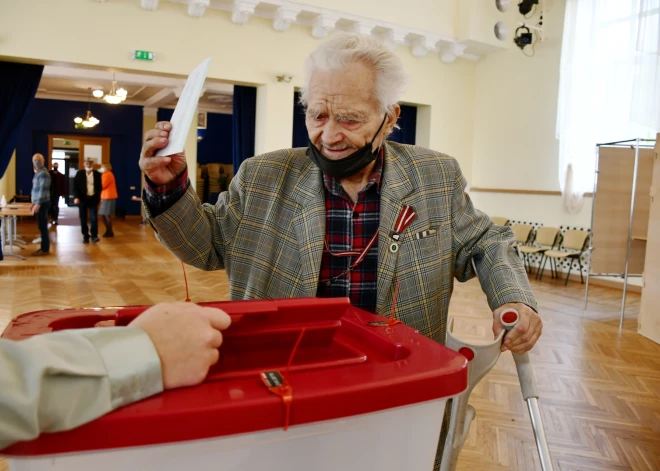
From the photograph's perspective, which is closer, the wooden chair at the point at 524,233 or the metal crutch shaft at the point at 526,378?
the metal crutch shaft at the point at 526,378

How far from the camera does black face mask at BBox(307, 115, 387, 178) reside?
1460 millimetres

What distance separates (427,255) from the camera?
1457mm

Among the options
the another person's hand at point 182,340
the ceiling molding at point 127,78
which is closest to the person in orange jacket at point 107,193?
the ceiling molding at point 127,78

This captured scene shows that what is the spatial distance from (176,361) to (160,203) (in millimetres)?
708

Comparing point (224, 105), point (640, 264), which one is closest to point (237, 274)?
point (640, 264)

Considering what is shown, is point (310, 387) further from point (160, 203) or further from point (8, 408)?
point (160, 203)

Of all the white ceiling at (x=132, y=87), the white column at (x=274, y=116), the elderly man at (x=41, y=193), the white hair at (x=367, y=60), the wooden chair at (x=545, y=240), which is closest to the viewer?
the white hair at (x=367, y=60)

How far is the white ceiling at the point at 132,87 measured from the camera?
41.2ft

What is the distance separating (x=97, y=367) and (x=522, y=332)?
2.87ft

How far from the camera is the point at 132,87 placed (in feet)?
48.3

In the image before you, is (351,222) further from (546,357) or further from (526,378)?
(546,357)

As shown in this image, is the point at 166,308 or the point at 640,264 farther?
the point at 640,264

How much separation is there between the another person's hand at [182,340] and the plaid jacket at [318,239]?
2.22 ft

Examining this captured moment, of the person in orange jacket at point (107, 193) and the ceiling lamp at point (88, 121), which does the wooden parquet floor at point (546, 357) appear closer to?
the person in orange jacket at point (107, 193)
